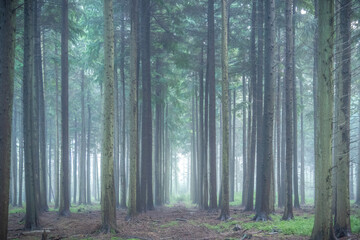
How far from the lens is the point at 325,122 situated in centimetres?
795

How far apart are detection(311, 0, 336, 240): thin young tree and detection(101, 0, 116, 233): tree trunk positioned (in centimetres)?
676

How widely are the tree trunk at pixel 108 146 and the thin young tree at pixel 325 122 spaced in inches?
266

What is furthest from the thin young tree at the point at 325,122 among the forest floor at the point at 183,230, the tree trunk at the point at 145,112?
the tree trunk at the point at 145,112

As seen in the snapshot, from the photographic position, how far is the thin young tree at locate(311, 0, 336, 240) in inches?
311

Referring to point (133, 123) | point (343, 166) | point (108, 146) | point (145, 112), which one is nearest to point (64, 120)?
point (145, 112)

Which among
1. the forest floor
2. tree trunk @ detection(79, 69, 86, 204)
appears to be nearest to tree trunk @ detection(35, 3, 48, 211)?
the forest floor

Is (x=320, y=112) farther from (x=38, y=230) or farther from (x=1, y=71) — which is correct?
(x=38, y=230)

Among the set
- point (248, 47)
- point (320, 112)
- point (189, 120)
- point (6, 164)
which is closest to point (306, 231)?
point (320, 112)

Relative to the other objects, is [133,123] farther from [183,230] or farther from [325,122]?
[325,122]

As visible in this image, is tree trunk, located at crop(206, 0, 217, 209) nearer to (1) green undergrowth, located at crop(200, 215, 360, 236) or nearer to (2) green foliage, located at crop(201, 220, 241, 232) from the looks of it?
(1) green undergrowth, located at crop(200, 215, 360, 236)

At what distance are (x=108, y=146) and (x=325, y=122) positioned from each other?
7.08m

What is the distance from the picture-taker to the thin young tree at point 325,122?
25.9ft

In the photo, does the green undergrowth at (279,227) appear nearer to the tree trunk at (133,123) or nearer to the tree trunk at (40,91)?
the tree trunk at (133,123)

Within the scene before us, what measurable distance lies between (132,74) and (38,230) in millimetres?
7403
